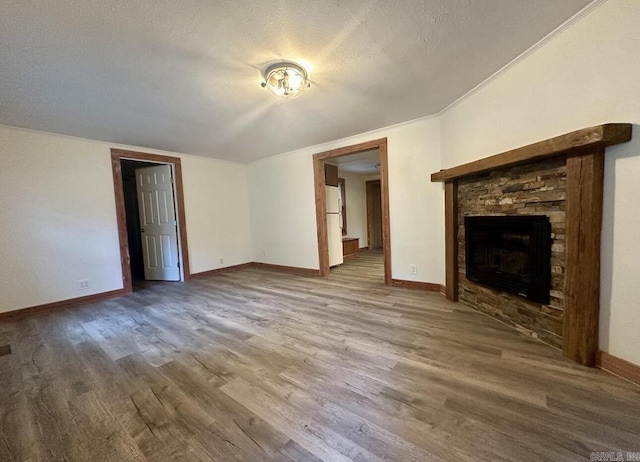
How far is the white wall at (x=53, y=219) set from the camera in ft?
9.67

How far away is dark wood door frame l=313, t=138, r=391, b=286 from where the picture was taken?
11.8ft

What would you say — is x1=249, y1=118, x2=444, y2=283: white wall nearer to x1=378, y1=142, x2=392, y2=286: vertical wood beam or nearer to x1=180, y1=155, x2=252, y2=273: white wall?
x1=378, y1=142, x2=392, y2=286: vertical wood beam

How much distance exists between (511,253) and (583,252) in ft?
2.13

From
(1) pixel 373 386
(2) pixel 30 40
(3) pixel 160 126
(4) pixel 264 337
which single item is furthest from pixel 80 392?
(3) pixel 160 126

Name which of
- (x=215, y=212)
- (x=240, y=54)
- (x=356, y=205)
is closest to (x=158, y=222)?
(x=215, y=212)

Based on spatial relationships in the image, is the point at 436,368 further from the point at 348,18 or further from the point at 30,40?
the point at 30,40

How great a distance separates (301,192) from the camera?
4598 mm

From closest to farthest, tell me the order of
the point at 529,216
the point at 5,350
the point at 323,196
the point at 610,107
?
1. the point at 610,107
2. the point at 529,216
3. the point at 5,350
4. the point at 323,196

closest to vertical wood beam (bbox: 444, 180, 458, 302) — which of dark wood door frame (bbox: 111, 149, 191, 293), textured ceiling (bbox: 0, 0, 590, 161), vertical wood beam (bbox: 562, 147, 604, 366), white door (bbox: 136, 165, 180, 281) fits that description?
textured ceiling (bbox: 0, 0, 590, 161)

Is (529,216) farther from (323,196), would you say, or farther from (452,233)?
(323,196)

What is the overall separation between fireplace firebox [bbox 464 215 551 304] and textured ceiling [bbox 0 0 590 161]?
1.35 meters

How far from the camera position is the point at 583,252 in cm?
159

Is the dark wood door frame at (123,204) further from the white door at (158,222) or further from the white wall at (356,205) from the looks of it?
the white wall at (356,205)

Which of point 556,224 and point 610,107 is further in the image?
point 556,224
